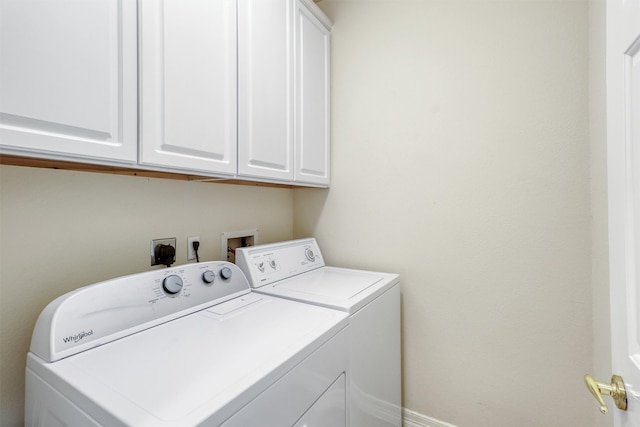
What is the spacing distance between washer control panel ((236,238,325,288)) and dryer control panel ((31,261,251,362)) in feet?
0.42

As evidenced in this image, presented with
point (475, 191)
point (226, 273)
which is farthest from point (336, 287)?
point (475, 191)

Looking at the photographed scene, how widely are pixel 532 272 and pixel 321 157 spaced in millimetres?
1209

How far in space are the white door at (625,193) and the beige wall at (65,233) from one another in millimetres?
1433

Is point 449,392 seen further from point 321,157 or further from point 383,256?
point 321,157

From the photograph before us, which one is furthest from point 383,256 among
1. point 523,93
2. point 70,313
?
point 70,313

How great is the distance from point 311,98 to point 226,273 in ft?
3.42

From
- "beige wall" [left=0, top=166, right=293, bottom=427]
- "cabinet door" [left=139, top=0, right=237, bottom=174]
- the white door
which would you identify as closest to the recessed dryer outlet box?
"beige wall" [left=0, top=166, right=293, bottom=427]

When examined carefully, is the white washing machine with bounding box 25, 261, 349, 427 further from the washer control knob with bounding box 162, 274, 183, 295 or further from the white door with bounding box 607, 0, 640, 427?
the white door with bounding box 607, 0, 640, 427

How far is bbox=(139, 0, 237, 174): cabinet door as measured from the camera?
2.82 ft

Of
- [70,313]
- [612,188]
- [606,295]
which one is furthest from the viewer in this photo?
[606,295]

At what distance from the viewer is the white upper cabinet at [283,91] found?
119cm

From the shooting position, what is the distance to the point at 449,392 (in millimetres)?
1493

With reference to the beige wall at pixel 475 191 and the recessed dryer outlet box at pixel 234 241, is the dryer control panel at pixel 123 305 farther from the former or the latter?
the beige wall at pixel 475 191

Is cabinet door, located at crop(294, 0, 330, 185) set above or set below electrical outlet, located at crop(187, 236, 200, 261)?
above
